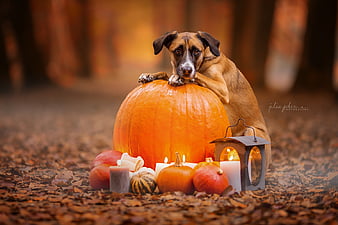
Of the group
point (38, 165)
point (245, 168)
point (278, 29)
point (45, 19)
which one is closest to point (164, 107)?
point (245, 168)

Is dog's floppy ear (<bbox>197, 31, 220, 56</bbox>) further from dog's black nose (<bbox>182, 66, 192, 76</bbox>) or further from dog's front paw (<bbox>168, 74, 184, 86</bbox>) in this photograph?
dog's front paw (<bbox>168, 74, 184, 86</bbox>)

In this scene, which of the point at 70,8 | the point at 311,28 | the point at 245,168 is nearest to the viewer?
the point at 245,168

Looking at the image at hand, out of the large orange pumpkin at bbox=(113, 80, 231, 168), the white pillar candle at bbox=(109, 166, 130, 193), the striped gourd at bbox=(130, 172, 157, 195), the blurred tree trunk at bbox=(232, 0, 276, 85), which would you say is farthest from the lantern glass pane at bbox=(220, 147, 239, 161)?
the blurred tree trunk at bbox=(232, 0, 276, 85)

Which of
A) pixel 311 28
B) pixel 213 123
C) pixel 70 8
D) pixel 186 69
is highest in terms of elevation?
pixel 70 8

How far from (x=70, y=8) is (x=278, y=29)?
693 inches

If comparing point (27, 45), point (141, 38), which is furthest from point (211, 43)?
point (141, 38)

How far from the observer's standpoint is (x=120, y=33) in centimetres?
3912

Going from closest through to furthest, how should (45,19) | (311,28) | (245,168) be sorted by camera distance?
1. (245,168)
2. (311,28)
3. (45,19)

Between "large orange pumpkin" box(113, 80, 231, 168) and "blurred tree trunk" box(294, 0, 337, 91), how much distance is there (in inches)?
383

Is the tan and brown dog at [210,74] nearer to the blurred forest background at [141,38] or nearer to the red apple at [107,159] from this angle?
the red apple at [107,159]

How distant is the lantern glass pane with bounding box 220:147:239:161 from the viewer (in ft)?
15.6

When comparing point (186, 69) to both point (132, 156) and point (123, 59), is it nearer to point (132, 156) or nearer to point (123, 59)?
point (132, 156)

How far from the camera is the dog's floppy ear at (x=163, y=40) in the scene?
500 centimetres

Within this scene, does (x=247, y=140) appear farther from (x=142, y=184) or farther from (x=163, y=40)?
(x=163, y=40)
